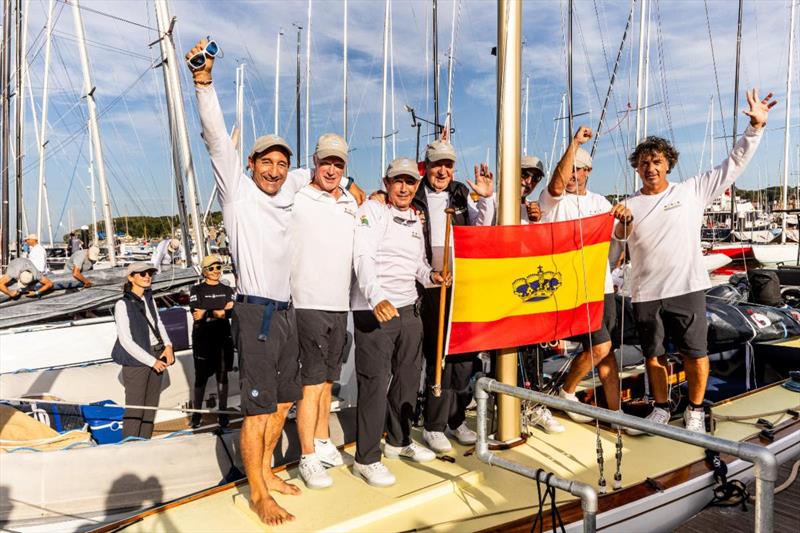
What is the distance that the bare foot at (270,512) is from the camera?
2.82 m

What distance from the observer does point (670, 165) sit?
4113 mm

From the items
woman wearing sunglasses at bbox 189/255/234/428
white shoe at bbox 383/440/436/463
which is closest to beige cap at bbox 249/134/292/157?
white shoe at bbox 383/440/436/463

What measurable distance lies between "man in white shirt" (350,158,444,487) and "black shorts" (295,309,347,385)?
15 cm

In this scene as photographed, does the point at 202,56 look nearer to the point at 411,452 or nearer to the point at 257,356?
the point at 257,356

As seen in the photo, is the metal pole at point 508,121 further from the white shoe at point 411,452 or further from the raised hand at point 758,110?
the raised hand at point 758,110

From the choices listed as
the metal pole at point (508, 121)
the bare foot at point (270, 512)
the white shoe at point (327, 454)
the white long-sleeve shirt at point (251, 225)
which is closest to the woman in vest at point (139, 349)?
the white shoe at point (327, 454)

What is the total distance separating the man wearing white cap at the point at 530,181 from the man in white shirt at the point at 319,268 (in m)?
1.52

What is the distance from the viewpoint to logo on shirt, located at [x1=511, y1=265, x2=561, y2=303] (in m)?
3.81

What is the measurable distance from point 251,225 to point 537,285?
78.7 inches

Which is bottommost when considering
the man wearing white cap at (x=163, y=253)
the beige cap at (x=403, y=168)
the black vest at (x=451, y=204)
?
the man wearing white cap at (x=163, y=253)

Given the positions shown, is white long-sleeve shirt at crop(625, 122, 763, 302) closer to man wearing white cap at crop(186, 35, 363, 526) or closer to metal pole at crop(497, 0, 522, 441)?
metal pole at crop(497, 0, 522, 441)

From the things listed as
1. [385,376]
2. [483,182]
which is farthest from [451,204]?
[385,376]

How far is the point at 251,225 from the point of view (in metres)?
3.10

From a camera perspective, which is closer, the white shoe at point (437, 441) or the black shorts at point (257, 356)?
the black shorts at point (257, 356)
